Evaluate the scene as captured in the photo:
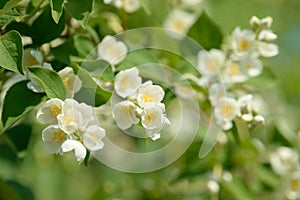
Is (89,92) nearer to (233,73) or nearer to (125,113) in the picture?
(125,113)

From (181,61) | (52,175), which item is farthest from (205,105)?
(52,175)

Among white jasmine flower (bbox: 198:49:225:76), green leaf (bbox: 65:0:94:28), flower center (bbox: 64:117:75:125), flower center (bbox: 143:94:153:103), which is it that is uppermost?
green leaf (bbox: 65:0:94:28)

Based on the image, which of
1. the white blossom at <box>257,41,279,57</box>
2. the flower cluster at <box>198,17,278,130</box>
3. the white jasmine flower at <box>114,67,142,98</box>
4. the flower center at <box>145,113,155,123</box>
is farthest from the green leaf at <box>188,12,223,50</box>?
the flower center at <box>145,113,155,123</box>

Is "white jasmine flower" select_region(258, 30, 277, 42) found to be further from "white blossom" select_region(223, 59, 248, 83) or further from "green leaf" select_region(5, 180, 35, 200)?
"green leaf" select_region(5, 180, 35, 200)

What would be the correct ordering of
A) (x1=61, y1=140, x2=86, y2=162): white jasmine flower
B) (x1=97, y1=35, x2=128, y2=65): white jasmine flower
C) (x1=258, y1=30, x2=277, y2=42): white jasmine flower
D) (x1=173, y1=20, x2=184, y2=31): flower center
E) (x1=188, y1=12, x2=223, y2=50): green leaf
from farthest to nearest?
(x1=173, y1=20, x2=184, y2=31): flower center, (x1=188, y1=12, x2=223, y2=50): green leaf, (x1=258, y1=30, x2=277, y2=42): white jasmine flower, (x1=97, y1=35, x2=128, y2=65): white jasmine flower, (x1=61, y1=140, x2=86, y2=162): white jasmine flower

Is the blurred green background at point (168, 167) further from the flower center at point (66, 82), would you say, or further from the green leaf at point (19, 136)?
the flower center at point (66, 82)

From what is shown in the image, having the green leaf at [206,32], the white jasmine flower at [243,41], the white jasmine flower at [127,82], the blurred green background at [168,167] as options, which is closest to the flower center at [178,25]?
the blurred green background at [168,167]

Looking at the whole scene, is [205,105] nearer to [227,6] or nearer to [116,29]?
[116,29]
